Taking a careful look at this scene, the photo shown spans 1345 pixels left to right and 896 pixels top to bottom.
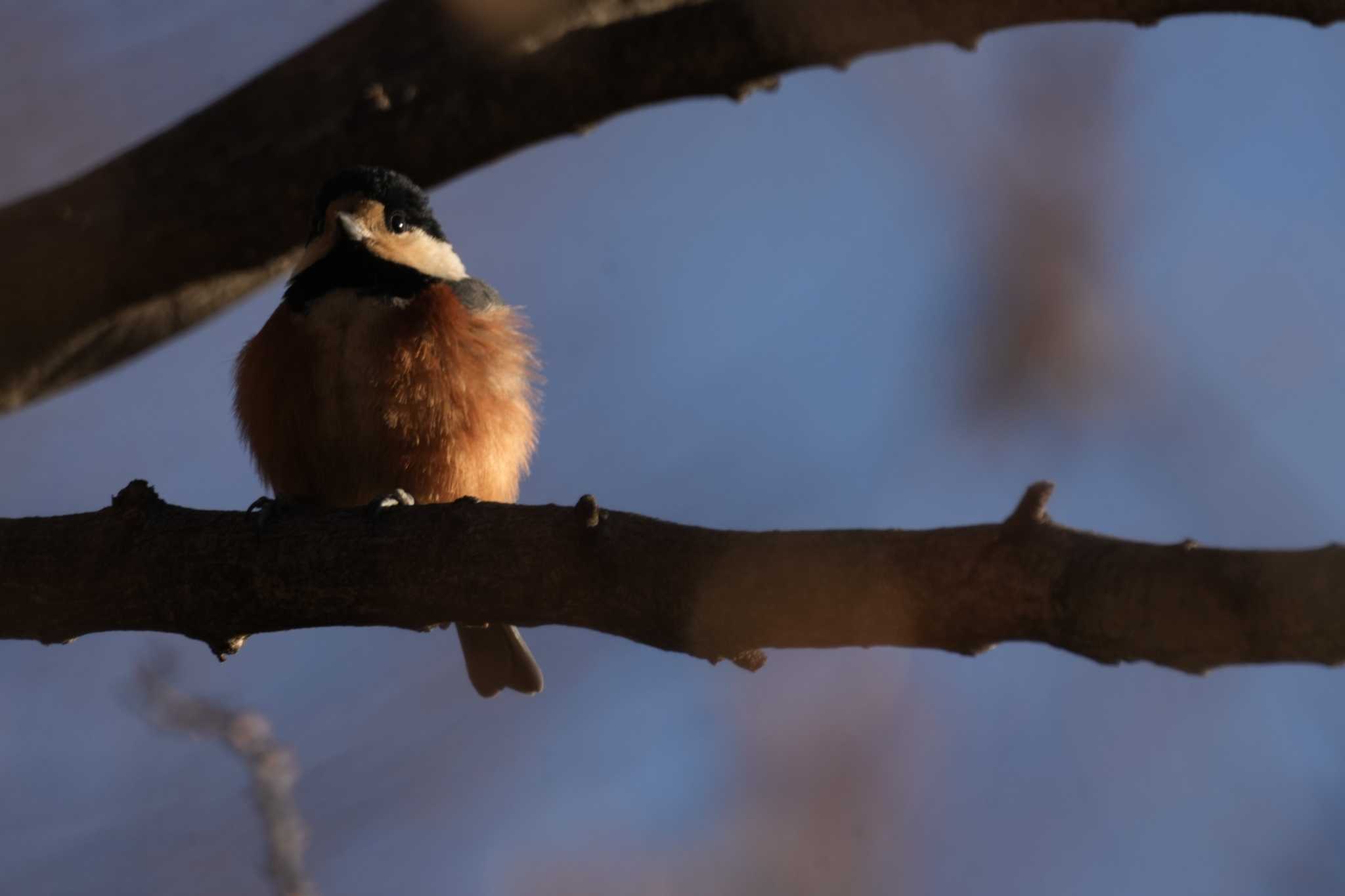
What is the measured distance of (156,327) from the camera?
235 inches

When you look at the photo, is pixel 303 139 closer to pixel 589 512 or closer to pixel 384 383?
pixel 384 383

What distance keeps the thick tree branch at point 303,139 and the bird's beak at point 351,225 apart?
0.46 meters

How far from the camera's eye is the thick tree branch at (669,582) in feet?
9.04

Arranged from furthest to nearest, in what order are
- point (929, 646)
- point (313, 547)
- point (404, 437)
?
point (404, 437), point (313, 547), point (929, 646)

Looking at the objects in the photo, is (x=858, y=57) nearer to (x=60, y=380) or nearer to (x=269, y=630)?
(x=269, y=630)

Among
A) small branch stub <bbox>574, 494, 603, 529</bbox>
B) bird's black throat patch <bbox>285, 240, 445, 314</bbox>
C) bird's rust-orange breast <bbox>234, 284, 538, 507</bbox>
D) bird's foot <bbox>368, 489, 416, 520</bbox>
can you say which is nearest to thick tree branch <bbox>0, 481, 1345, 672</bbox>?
small branch stub <bbox>574, 494, 603, 529</bbox>

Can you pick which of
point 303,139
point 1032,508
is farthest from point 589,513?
point 303,139

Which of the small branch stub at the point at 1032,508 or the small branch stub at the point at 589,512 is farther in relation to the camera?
the small branch stub at the point at 589,512

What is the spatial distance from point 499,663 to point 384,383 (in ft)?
4.19

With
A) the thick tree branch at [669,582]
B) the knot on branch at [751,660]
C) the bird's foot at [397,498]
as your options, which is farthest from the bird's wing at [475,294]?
the knot on branch at [751,660]

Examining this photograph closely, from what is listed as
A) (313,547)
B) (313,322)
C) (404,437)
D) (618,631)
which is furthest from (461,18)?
(618,631)

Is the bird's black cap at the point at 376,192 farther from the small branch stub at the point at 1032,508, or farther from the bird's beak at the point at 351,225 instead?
the small branch stub at the point at 1032,508

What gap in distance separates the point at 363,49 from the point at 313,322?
1295 mm

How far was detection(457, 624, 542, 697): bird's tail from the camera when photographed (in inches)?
218
